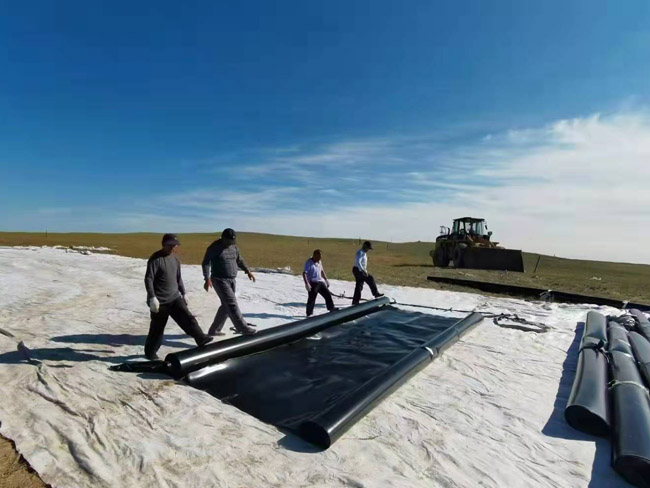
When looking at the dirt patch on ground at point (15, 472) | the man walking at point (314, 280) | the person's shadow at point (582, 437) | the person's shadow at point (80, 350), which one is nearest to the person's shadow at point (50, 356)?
the person's shadow at point (80, 350)

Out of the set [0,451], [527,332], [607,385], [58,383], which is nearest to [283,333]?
[58,383]

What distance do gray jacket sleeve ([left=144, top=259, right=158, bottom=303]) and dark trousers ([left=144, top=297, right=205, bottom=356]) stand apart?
29cm

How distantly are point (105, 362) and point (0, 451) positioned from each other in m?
1.80

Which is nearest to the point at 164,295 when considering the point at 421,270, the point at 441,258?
the point at 421,270

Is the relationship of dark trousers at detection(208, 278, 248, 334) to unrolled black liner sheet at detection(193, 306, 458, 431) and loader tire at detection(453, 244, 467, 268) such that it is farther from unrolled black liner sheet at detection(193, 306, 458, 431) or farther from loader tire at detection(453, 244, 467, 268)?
loader tire at detection(453, 244, 467, 268)

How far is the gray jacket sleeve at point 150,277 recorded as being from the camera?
4578 millimetres

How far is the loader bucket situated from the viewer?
68.6ft

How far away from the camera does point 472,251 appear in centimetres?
2134

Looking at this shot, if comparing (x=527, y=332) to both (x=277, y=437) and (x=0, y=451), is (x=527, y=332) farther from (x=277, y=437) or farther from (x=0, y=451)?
(x=0, y=451)

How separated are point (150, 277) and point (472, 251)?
1953 cm

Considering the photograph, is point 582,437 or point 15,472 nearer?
point 15,472

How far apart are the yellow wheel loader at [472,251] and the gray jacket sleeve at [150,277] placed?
1922cm

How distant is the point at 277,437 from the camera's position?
3.24 m

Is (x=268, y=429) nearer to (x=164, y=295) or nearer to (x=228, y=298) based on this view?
(x=164, y=295)
